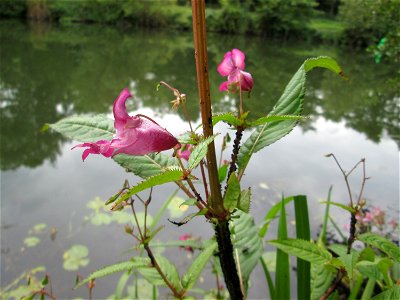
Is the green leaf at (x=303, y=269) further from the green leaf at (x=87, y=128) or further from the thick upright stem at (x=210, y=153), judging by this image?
the green leaf at (x=87, y=128)

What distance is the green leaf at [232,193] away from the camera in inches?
17.3

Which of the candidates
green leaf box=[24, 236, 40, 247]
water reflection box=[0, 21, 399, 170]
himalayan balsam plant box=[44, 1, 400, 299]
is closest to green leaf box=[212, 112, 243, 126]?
himalayan balsam plant box=[44, 1, 400, 299]

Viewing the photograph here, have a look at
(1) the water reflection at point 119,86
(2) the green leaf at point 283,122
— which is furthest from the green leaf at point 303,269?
(1) the water reflection at point 119,86

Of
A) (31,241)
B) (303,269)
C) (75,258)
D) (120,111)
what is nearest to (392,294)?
(303,269)

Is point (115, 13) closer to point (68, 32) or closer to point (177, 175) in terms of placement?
point (68, 32)

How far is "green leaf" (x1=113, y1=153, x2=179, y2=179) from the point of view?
54 cm

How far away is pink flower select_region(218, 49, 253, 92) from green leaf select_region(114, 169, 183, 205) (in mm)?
249

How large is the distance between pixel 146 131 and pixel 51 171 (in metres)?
3.61

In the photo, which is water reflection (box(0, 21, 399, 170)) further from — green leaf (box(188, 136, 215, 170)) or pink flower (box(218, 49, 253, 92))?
green leaf (box(188, 136, 215, 170))

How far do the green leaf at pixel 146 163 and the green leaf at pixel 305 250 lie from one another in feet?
0.89

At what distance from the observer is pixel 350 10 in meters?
19.5

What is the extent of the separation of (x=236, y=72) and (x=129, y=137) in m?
0.28

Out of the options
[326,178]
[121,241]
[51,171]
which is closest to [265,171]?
[326,178]

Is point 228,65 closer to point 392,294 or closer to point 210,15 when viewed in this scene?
point 392,294
